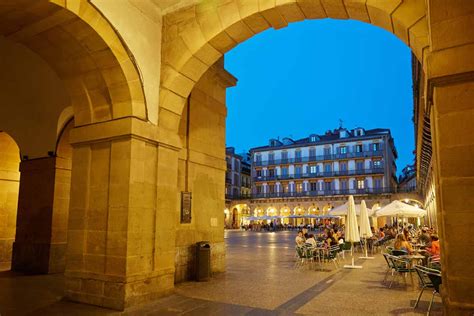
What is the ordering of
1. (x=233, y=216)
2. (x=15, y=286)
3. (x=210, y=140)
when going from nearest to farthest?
(x=15, y=286) → (x=210, y=140) → (x=233, y=216)

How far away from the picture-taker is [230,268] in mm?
11094

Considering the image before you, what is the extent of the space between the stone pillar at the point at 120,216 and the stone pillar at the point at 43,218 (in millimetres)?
3180

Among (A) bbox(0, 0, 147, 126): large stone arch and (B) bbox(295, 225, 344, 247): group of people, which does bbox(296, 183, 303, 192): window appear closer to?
(B) bbox(295, 225, 344, 247): group of people

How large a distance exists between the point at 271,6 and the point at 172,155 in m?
3.39

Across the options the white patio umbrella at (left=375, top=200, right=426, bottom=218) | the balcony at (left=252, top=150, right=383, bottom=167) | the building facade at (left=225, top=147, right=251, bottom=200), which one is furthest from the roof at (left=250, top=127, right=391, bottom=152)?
the white patio umbrella at (left=375, top=200, right=426, bottom=218)

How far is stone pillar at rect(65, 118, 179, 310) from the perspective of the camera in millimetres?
6617

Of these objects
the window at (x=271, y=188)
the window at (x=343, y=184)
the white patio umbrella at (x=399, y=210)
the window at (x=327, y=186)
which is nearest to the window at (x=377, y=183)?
the window at (x=343, y=184)

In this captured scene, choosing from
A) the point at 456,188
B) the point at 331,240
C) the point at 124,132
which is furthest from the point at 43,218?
the point at 456,188

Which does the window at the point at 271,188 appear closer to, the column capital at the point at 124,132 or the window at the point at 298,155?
the window at the point at 298,155

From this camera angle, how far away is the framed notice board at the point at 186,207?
28.6 feet

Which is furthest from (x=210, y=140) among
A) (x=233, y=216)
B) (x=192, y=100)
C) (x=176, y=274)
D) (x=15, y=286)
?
(x=233, y=216)

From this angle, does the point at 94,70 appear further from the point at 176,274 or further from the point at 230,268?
the point at 230,268

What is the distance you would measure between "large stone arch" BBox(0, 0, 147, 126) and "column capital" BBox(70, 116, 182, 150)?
0.17 metres

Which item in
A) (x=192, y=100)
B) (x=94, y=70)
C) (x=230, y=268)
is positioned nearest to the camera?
(x=94, y=70)
